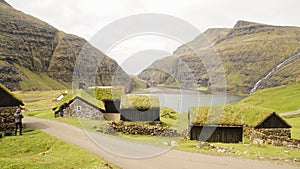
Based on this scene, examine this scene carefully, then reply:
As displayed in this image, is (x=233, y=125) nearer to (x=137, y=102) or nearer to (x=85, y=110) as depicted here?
(x=137, y=102)

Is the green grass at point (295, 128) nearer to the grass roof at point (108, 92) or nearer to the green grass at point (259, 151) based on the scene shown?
the green grass at point (259, 151)

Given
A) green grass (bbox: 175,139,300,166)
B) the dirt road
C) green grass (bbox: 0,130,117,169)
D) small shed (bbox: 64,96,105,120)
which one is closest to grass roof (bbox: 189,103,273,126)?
green grass (bbox: 175,139,300,166)

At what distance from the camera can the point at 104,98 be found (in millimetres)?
51344

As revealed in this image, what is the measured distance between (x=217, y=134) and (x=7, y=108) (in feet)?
89.8

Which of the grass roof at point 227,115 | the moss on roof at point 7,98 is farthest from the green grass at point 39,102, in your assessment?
the grass roof at point 227,115

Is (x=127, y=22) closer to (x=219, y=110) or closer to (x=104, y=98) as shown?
(x=219, y=110)

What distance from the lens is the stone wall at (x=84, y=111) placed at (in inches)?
1828

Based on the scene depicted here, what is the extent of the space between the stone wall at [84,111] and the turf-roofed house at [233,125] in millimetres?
15022

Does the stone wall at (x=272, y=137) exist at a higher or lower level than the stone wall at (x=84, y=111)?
lower

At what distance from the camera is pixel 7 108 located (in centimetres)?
3731

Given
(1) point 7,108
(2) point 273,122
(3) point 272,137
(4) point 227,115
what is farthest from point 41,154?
(2) point 273,122

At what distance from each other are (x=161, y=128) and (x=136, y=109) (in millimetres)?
6070

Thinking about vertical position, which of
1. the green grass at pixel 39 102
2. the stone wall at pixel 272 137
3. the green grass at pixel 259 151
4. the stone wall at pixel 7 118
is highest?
the green grass at pixel 39 102

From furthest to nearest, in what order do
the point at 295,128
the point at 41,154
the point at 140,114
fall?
the point at 295,128 < the point at 140,114 < the point at 41,154
